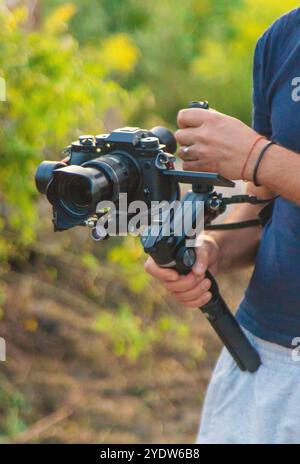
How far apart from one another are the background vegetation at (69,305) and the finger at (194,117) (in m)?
1.56

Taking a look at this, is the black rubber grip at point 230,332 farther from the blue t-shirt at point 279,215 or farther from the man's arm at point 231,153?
the man's arm at point 231,153

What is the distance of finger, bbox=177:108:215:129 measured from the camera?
72.6 inches

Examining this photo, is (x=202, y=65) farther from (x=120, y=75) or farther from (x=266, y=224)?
(x=266, y=224)

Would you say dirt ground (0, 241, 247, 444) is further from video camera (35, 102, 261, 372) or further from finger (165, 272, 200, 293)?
video camera (35, 102, 261, 372)

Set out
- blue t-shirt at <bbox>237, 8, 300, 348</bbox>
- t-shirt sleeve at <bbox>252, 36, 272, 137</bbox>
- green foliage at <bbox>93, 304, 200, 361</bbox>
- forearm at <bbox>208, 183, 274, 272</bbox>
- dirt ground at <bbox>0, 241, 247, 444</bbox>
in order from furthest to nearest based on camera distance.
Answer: green foliage at <bbox>93, 304, 200, 361</bbox> → dirt ground at <bbox>0, 241, 247, 444</bbox> → forearm at <bbox>208, 183, 274, 272</bbox> → t-shirt sleeve at <bbox>252, 36, 272, 137</bbox> → blue t-shirt at <bbox>237, 8, 300, 348</bbox>

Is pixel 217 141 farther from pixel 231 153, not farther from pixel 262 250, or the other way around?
pixel 262 250

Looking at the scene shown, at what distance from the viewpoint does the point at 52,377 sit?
4016 mm

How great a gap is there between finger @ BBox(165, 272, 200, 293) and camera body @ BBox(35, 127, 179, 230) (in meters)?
0.20

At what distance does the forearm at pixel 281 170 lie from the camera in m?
1.77

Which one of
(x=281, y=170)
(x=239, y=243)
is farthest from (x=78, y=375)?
(x=281, y=170)

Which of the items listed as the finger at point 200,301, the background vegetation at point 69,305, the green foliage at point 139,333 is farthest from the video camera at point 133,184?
the green foliage at point 139,333

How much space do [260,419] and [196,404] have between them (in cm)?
215

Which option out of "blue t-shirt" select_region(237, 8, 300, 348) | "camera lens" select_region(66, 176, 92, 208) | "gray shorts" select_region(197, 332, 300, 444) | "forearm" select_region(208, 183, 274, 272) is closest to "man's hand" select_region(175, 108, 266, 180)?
"blue t-shirt" select_region(237, 8, 300, 348)
